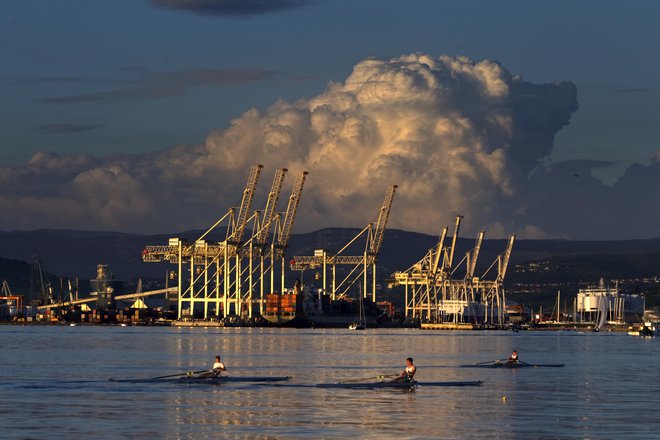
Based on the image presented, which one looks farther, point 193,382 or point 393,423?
point 193,382

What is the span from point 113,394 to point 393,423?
22567 mm

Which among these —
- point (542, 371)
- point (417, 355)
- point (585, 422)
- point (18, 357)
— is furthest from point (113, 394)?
point (417, 355)

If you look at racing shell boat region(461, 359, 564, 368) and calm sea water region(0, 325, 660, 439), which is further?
racing shell boat region(461, 359, 564, 368)

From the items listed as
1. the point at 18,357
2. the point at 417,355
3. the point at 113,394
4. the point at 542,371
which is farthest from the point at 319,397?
the point at 417,355

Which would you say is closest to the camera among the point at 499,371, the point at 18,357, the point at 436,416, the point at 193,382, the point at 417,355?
the point at 436,416

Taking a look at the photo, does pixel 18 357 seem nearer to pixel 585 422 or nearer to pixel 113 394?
pixel 113 394

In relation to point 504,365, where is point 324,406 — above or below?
below

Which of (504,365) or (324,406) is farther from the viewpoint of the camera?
(504,365)

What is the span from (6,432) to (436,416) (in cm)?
2141

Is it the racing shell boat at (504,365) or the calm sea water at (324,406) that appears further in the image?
the racing shell boat at (504,365)

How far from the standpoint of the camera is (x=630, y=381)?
329 feet

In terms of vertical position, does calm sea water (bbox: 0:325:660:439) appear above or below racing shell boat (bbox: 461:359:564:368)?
below

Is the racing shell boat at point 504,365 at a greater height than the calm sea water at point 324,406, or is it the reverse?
the racing shell boat at point 504,365

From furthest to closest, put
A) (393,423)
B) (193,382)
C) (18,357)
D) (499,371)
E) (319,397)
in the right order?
(18,357), (499,371), (193,382), (319,397), (393,423)
